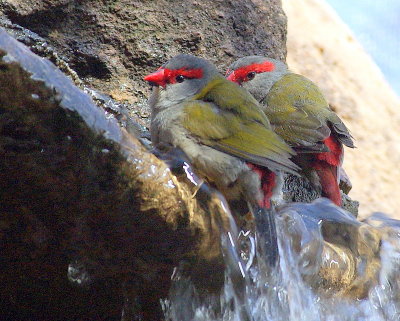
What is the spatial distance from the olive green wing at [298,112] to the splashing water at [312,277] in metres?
0.51

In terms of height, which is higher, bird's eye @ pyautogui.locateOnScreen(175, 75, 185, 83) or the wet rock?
the wet rock

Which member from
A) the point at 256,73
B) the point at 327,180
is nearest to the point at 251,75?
the point at 256,73

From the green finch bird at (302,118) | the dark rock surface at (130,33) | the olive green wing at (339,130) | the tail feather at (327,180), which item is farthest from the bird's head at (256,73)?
the tail feather at (327,180)

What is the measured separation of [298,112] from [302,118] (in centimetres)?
8

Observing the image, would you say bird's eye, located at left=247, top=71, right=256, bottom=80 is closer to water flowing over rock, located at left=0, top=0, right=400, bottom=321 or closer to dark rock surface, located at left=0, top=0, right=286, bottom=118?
dark rock surface, located at left=0, top=0, right=286, bottom=118

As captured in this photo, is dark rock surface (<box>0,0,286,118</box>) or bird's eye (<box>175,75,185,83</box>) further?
dark rock surface (<box>0,0,286,118</box>)

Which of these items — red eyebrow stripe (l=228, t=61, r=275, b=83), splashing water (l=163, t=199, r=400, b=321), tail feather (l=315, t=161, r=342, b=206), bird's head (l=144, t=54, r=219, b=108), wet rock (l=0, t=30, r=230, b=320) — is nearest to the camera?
wet rock (l=0, t=30, r=230, b=320)

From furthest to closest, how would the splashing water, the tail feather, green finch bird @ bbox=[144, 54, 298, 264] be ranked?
1. the tail feather
2. green finch bird @ bbox=[144, 54, 298, 264]
3. the splashing water

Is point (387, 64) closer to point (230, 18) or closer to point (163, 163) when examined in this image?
point (230, 18)

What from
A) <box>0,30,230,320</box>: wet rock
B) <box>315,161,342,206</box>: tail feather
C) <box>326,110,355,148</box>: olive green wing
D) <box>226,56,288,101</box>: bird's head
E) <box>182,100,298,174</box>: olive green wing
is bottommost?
<box>315,161,342,206</box>: tail feather

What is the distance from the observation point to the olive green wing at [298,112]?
3734 millimetres

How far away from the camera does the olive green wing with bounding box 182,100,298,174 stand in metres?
2.78

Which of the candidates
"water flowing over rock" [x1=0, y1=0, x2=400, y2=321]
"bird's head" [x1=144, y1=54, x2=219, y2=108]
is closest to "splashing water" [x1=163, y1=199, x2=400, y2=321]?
"water flowing over rock" [x1=0, y1=0, x2=400, y2=321]

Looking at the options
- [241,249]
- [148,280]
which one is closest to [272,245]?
[241,249]
